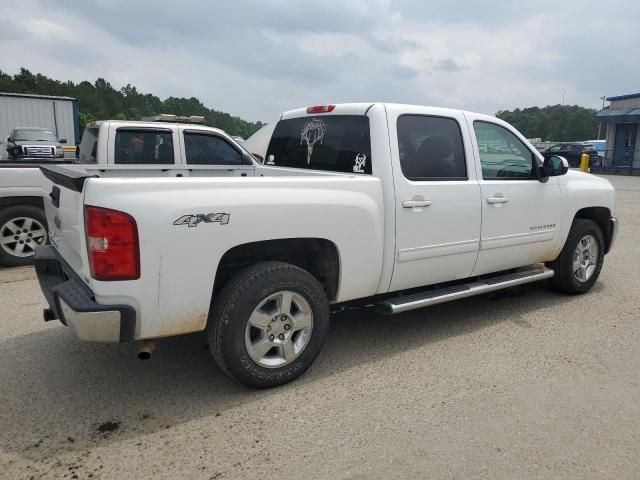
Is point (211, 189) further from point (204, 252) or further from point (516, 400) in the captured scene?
point (516, 400)

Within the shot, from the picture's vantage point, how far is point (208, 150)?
24.3 ft

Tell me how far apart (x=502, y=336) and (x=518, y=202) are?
46.9 inches

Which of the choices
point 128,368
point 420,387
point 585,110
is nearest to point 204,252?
point 128,368

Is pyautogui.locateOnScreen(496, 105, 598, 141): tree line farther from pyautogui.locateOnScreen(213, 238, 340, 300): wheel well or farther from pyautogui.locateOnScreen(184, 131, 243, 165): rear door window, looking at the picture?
pyautogui.locateOnScreen(213, 238, 340, 300): wheel well

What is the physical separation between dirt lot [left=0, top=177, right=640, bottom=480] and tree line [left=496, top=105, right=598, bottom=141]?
78220 millimetres

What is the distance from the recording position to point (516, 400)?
10.5 ft

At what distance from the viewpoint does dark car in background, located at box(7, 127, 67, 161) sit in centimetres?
1759

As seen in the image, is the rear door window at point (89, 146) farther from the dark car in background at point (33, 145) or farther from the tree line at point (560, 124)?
the tree line at point (560, 124)

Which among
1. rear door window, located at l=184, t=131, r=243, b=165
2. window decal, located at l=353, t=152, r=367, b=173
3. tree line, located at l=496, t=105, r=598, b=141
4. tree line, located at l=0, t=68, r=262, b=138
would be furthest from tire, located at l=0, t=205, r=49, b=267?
tree line, located at l=496, t=105, r=598, b=141

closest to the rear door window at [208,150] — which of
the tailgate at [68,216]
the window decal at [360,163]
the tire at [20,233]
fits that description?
the tire at [20,233]

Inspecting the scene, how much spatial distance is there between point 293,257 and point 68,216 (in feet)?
4.87

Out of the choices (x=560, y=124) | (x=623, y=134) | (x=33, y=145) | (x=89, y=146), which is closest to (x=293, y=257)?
(x=89, y=146)

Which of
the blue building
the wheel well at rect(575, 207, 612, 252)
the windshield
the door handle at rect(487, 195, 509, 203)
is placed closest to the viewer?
the door handle at rect(487, 195, 509, 203)

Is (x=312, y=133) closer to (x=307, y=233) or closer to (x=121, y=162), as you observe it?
(x=307, y=233)
